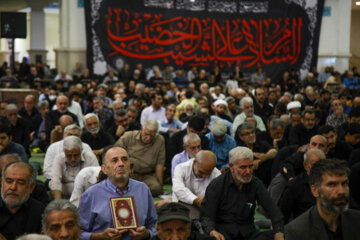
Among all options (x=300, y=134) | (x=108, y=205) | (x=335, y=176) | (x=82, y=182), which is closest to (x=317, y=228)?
(x=335, y=176)

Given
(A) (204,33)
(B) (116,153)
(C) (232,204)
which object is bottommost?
(C) (232,204)

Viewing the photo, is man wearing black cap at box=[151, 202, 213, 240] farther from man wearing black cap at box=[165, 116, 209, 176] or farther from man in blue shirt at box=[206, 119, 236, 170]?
man wearing black cap at box=[165, 116, 209, 176]

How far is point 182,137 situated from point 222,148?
953 millimetres

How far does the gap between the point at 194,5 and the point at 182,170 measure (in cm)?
1692

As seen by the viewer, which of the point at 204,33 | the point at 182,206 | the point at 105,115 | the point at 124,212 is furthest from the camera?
the point at 204,33

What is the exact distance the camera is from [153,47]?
22.2m

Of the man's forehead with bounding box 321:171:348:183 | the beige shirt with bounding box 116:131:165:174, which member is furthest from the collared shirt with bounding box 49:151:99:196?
the man's forehead with bounding box 321:171:348:183

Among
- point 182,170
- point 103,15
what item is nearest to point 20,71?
point 103,15

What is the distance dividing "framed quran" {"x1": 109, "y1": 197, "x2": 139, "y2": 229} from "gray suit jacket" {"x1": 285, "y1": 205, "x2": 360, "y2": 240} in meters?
1.37

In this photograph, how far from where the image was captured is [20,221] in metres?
4.19

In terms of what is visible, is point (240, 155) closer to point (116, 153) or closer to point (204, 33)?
point (116, 153)

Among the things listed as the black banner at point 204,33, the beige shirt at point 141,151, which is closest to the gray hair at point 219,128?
the beige shirt at point 141,151

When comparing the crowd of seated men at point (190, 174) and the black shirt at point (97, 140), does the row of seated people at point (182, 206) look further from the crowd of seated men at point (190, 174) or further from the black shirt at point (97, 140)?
the black shirt at point (97, 140)

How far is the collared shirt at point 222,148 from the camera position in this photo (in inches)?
302
